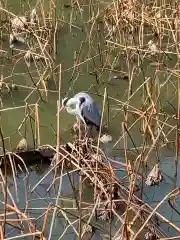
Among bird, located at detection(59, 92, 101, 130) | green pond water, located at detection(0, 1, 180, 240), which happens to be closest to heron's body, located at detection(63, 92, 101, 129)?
bird, located at detection(59, 92, 101, 130)

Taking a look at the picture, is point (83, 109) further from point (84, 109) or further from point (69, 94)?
point (69, 94)

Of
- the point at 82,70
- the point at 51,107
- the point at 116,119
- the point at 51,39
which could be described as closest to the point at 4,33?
the point at 51,39

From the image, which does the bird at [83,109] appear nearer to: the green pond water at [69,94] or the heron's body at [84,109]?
the heron's body at [84,109]

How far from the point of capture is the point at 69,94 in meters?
4.47

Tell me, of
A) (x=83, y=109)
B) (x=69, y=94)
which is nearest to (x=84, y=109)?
(x=83, y=109)

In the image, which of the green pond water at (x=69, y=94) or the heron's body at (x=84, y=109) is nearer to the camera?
the green pond water at (x=69, y=94)

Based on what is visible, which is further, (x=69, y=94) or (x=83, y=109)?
(x=69, y=94)

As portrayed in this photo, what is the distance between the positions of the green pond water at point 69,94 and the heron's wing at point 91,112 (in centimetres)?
11

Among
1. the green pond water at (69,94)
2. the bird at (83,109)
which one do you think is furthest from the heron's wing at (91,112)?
the green pond water at (69,94)

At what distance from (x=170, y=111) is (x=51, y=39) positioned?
→ 53.9 inches

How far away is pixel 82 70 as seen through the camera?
4844 mm

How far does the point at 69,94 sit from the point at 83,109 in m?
0.70

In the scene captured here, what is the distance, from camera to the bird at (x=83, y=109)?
3.81 m

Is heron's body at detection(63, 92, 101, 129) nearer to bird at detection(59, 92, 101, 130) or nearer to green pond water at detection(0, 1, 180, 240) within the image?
bird at detection(59, 92, 101, 130)
